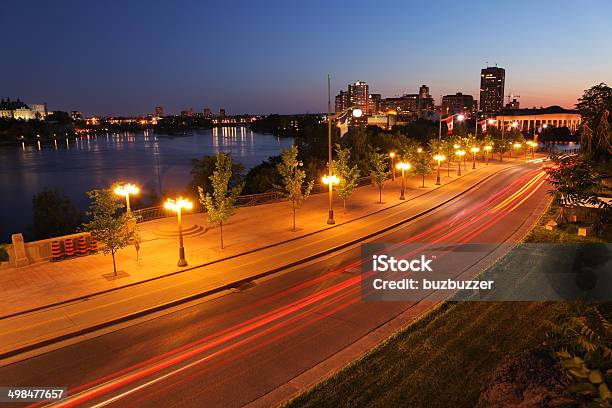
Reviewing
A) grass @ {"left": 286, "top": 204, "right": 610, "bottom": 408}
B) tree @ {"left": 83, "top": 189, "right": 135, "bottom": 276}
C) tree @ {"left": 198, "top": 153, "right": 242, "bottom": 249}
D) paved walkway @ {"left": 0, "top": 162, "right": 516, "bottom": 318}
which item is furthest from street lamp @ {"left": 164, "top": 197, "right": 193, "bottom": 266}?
grass @ {"left": 286, "top": 204, "right": 610, "bottom": 408}

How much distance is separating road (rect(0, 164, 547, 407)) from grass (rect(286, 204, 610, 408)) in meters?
1.26

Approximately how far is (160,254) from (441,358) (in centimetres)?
1432

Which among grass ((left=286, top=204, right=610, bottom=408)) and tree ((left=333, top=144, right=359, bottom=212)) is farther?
tree ((left=333, top=144, right=359, bottom=212))

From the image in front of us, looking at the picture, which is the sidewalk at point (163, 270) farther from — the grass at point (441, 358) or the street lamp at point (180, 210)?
the grass at point (441, 358)

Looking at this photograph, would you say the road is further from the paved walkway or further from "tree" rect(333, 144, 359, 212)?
"tree" rect(333, 144, 359, 212)

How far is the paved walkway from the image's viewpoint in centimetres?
1588

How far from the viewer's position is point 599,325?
6090mm

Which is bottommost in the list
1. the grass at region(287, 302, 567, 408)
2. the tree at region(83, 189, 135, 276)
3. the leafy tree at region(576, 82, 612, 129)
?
the grass at region(287, 302, 567, 408)

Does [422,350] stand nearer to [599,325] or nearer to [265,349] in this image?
[265,349]

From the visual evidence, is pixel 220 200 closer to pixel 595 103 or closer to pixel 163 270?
pixel 163 270

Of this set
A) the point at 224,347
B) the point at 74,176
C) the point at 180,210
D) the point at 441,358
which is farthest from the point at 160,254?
the point at 74,176

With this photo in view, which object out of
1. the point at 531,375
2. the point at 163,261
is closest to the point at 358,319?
the point at 531,375

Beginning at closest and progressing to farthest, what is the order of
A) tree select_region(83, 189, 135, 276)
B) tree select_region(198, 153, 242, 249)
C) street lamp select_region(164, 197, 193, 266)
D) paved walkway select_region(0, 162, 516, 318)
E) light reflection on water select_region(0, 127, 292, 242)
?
1. paved walkway select_region(0, 162, 516, 318)
2. tree select_region(83, 189, 135, 276)
3. street lamp select_region(164, 197, 193, 266)
4. tree select_region(198, 153, 242, 249)
5. light reflection on water select_region(0, 127, 292, 242)

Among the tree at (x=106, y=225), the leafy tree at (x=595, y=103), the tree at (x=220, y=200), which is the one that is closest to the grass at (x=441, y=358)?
the leafy tree at (x=595, y=103)
